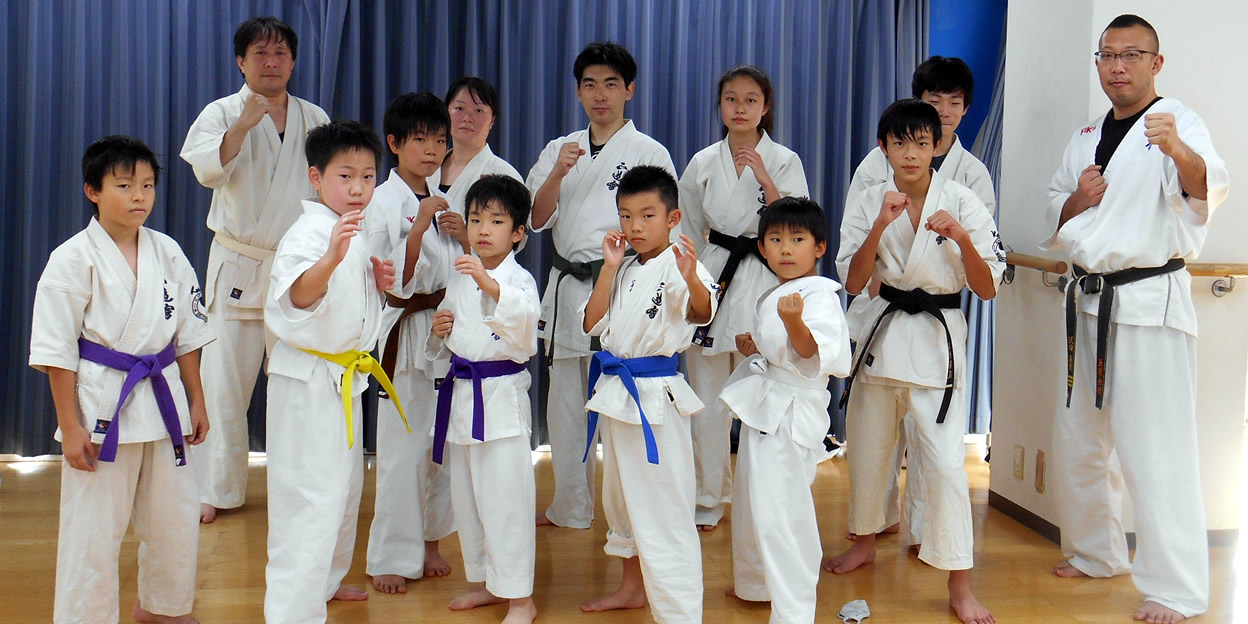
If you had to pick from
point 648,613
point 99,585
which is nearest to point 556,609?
point 648,613

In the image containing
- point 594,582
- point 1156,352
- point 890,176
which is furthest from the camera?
point 890,176

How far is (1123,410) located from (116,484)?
262 centimetres

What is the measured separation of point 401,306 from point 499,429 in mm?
525

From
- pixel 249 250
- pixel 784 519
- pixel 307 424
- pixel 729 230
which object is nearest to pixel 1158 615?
pixel 784 519

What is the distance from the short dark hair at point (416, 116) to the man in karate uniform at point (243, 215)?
0.82 m

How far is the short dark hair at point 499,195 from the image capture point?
8.71ft

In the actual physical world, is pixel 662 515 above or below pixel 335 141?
below

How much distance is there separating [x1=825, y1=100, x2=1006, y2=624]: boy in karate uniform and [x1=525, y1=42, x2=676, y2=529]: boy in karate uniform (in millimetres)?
783

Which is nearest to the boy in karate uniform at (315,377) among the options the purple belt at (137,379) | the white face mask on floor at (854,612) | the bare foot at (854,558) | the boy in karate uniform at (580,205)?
the purple belt at (137,379)

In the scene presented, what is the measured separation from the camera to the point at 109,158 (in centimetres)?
241

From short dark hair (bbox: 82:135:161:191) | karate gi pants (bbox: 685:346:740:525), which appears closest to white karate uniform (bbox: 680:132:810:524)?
karate gi pants (bbox: 685:346:740:525)

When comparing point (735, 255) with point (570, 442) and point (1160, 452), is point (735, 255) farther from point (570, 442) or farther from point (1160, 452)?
point (1160, 452)

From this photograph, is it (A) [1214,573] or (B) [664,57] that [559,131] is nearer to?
(B) [664,57]

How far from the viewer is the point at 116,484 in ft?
8.05
